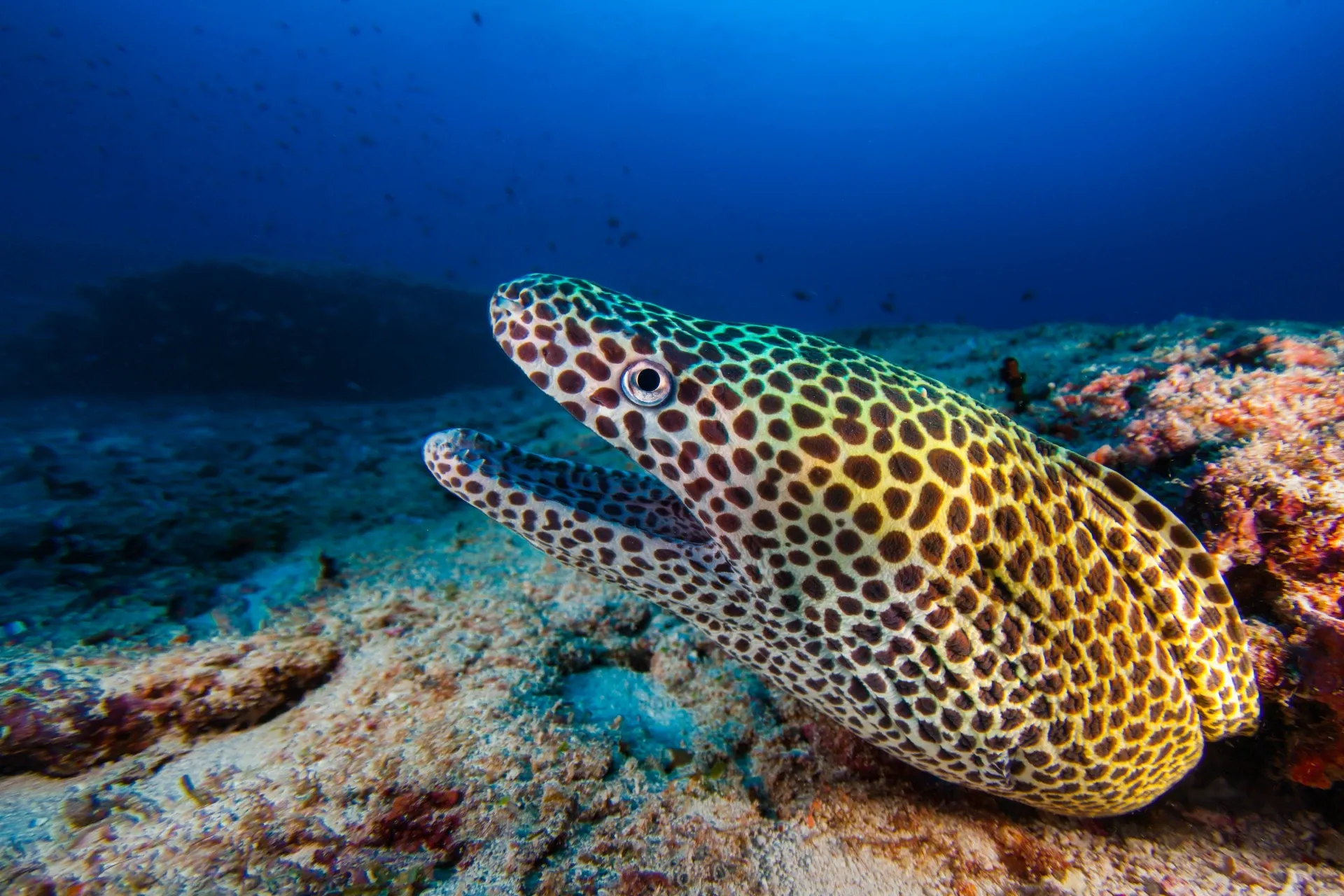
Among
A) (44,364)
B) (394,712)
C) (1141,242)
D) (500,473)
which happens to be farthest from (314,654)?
(1141,242)

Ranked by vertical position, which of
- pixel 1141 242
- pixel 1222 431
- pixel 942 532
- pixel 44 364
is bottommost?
pixel 44 364

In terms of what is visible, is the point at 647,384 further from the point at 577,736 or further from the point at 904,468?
the point at 577,736

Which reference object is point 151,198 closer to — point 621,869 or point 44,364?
point 44,364

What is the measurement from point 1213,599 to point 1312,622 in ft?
1.30

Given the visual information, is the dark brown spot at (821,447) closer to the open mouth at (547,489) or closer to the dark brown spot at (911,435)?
the dark brown spot at (911,435)

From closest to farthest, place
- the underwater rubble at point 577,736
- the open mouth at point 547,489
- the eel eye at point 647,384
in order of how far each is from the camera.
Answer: the underwater rubble at point 577,736, the eel eye at point 647,384, the open mouth at point 547,489

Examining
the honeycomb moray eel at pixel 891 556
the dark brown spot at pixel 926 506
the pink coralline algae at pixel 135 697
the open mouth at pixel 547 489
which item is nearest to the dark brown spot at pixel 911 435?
the honeycomb moray eel at pixel 891 556

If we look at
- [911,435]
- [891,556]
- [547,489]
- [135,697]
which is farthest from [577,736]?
[135,697]

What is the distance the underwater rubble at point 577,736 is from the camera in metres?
1.96

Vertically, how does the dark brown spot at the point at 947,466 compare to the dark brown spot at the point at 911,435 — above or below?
below

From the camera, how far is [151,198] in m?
80.2

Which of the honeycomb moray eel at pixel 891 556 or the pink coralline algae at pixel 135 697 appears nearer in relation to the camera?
the honeycomb moray eel at pixel 891 556

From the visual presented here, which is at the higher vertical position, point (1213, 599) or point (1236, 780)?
point (1213, 599)

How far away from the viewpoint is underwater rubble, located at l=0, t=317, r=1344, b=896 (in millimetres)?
1960
